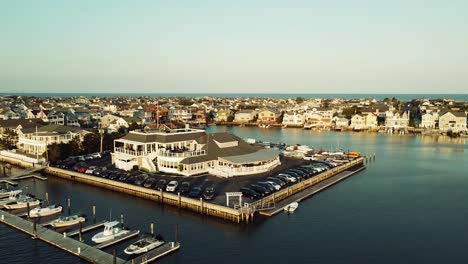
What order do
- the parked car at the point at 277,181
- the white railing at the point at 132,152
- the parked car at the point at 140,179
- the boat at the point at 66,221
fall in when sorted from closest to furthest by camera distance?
the boat at the point at 66,221
the parked car at the point at 277,181
the parked car at the point at 140,179
the white railing at the point at 132,152

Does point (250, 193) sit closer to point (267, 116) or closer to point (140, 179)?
point (140, 179)

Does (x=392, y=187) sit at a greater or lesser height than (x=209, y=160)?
lesser

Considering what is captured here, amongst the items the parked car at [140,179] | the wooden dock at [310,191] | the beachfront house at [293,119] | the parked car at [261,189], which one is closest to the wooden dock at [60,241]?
the parked car at [140,179]

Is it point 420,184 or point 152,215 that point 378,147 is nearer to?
point 420,184

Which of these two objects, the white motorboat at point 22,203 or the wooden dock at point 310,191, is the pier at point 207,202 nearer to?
the wooden dock at point 310,191

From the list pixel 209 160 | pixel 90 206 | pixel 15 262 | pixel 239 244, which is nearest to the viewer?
pixel 15 262

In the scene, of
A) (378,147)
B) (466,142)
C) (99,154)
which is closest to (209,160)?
(99,154)

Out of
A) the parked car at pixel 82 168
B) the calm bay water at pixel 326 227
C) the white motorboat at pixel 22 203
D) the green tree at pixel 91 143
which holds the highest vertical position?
the green tree at pixel 91 143
